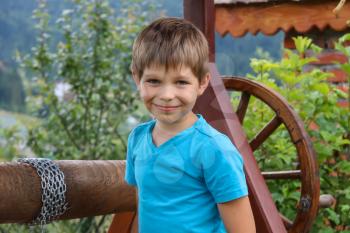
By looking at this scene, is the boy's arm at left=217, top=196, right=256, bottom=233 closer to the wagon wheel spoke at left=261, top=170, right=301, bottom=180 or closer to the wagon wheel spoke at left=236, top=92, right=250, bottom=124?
the wagon wheel spoke at left=261, top=170, right=301, bottom=180

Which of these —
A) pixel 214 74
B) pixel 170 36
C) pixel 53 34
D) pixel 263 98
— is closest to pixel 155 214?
pixel 170 36

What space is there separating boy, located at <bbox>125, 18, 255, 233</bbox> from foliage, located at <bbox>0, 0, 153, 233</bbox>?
375cm

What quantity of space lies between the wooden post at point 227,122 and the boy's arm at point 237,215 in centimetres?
74

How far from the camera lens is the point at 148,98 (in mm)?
1625

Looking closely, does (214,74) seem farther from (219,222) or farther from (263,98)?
(219,222)

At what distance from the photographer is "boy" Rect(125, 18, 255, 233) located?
5.25ft

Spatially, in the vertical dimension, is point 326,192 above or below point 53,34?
below

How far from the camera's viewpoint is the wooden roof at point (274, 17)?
4.29 meters

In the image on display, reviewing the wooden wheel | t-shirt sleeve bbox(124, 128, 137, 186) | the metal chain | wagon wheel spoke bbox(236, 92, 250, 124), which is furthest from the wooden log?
wagon wheel spoke bbox(236, 92, 250, 124)

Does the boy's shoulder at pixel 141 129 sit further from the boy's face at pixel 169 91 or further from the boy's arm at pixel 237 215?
the boy's arm at pixel 237 215

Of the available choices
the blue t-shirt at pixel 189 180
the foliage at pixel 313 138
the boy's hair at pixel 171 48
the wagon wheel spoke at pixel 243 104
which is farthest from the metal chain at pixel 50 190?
the foliage at pixel 313 138

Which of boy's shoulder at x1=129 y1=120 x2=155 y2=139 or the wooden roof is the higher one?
the wooden roof

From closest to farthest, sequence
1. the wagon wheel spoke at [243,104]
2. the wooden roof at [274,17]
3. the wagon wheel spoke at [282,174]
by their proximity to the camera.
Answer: the wagon wheel spoke at [282,174], the wagon wheel spoke at [243,104], the wooden roof at [274,17]

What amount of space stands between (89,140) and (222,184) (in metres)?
4.00
